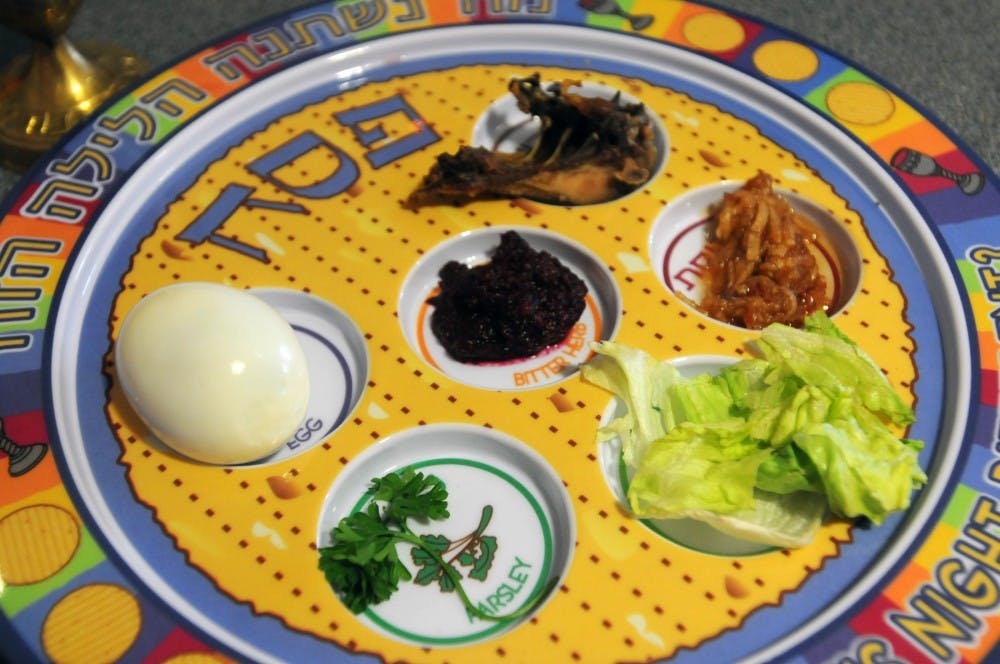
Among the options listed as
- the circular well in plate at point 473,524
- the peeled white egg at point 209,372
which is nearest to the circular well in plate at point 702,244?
the circular well in plate at point 473,524

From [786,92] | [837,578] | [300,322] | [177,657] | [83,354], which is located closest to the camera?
[177,657]

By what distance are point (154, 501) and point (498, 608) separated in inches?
28.9

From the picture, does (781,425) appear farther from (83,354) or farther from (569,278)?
(83,354)

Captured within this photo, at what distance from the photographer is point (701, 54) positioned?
9.60 ft

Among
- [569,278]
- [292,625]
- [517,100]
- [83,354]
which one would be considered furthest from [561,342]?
[83,354]

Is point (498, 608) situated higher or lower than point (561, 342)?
lower

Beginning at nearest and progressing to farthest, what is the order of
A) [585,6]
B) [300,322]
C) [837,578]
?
[837,578], [300,322], [585,6]

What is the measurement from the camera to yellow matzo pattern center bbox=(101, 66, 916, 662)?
189 centimetres

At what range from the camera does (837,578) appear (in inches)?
75.9

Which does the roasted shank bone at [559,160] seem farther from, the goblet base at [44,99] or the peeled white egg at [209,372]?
the goblet base at [44,99]

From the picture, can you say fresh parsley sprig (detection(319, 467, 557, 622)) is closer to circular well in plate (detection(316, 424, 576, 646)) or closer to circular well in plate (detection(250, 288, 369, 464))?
circular well in plate (detection(316, 424, 576, 646))

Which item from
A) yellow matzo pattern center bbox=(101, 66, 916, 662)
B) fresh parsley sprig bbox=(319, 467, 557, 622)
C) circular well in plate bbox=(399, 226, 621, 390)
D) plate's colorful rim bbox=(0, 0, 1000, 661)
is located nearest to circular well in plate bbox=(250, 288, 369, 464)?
yellow matzo pattern center bbox=(101, 66, 916, 662)

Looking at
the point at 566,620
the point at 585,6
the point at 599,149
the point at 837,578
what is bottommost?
the point at 837,578

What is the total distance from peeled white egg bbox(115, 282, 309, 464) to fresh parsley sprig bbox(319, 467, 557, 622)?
0.26 m
